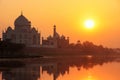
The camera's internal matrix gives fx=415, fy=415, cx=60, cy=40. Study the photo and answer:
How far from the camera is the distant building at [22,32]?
8500 cm

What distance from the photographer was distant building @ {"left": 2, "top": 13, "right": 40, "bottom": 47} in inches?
3346

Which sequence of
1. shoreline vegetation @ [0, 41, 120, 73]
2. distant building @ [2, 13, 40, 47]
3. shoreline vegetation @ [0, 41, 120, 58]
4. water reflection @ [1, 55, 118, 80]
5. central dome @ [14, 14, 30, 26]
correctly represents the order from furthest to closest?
distant building @ [2, 13, 40, 47], central dome @ [14, 14, 30, 26], shoreline vegetation @ [0, 41, 120, 58], shoreline vegetation @ [0, 41, 120, 73], water reflection @ [1, 55, 118, 80]

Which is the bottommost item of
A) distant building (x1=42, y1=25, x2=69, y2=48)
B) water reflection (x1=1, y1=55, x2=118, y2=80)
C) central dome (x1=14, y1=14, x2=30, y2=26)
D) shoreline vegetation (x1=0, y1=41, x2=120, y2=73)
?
water reflection (x1=1, y1=55, x2=118, y2=80)

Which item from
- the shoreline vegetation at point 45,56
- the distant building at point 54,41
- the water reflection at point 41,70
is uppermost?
the distant building at point 54,41

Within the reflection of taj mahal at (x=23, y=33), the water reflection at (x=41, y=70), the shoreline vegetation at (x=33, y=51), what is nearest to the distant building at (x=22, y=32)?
the reflection of taj mahal at (x=23, y=33)

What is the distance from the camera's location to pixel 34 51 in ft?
261

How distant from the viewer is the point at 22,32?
8631cm

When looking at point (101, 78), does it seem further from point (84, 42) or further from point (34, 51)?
point (84, 42)

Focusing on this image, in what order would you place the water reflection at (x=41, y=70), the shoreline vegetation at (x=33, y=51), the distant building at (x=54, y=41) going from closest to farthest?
the water reflection at (x=41, y=70)
the shoreline vegetation at (x=33, y=51)
the distant building at (x=54, y=41)

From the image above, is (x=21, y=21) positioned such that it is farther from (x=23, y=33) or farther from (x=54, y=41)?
(x=54, y=41)

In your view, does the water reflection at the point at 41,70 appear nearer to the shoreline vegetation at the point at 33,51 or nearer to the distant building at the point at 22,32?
the shoreline vegetation at the point at 33,51

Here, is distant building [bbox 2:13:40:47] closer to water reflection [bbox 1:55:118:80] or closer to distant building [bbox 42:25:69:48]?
distant building [bbox 42:25:69:48]

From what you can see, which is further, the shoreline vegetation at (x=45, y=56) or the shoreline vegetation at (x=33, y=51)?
the shoreline vegetation at (x=33, y=51)

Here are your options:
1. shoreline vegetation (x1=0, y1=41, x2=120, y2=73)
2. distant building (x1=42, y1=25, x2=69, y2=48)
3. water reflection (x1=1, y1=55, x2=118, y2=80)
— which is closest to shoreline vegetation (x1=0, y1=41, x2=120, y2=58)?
shoreline vegetation (x1=0, y1=41, x2=120, y2=73)
